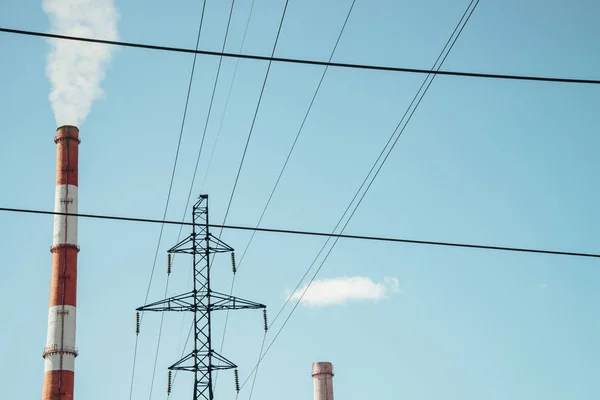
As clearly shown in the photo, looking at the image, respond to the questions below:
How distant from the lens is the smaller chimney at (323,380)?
3753 centimetres

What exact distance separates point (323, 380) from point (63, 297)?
457 inches

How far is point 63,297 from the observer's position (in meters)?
36.7

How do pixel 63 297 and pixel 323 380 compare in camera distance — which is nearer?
pixel 63 297

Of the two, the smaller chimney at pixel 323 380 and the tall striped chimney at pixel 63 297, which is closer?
the tall striped chimney at pixel 63 297

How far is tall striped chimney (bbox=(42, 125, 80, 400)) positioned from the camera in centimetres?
3566

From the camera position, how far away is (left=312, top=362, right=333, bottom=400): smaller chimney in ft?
123

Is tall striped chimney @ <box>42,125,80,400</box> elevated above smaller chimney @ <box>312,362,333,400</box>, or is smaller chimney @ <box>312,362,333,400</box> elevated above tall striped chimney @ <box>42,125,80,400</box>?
tall striped chimney @ <box>42,125,80,400</box>

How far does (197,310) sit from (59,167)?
16558mm

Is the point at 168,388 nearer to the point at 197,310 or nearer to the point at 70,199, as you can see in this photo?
the point at 197,310

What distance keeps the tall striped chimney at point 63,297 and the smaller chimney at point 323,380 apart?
1027 cm

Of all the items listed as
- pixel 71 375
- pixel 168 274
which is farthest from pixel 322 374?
pixel 168 274

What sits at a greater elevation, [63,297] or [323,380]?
[63,297]

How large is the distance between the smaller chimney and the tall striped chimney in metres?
10.3

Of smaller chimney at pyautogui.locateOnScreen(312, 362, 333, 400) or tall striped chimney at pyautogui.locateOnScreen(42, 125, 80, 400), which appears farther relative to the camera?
smaller chimney at pyautogui.locateOnScreen(312, 362, 333, 400)
